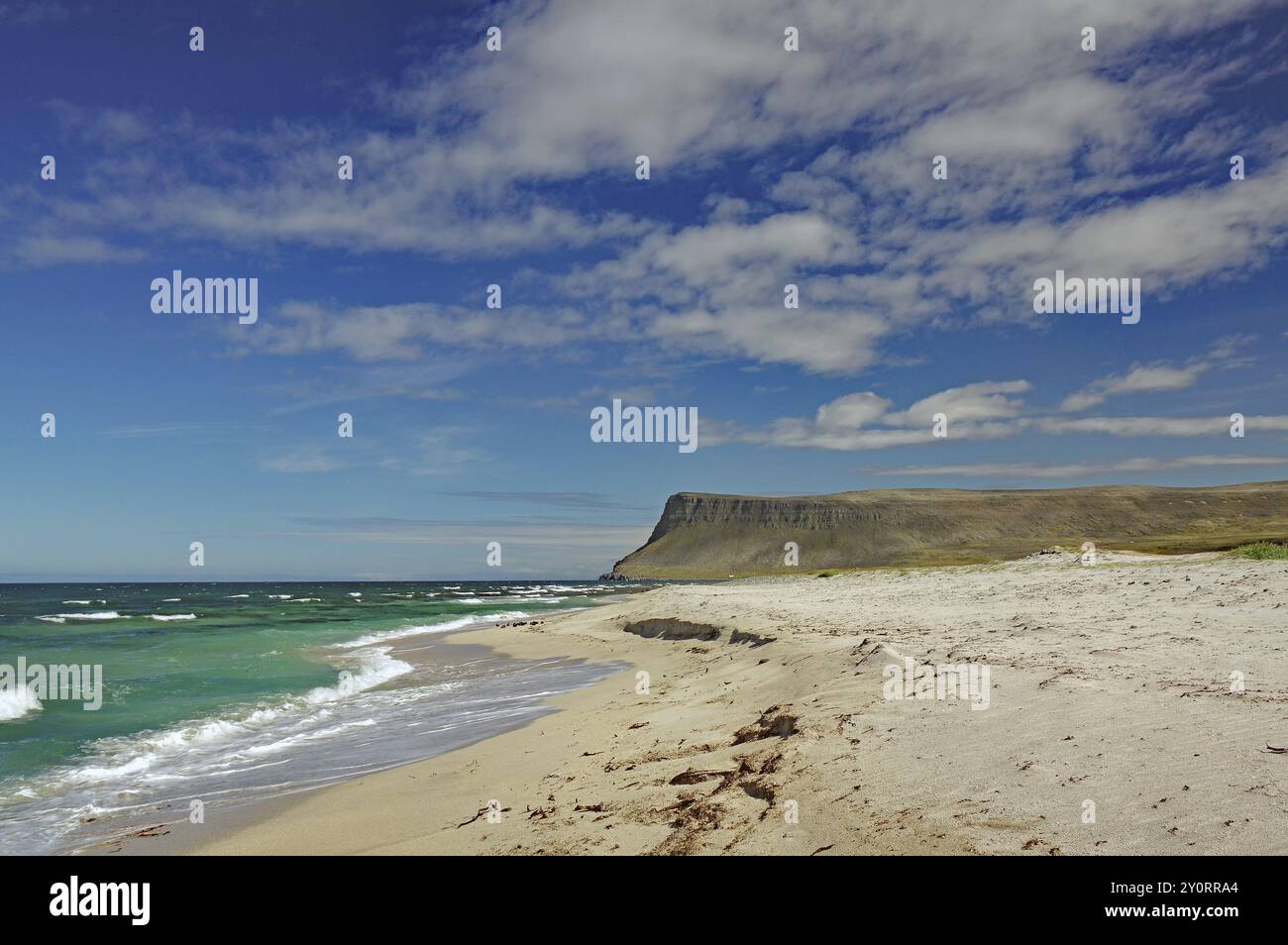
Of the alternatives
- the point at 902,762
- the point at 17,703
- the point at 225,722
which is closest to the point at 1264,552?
the point at 902,762

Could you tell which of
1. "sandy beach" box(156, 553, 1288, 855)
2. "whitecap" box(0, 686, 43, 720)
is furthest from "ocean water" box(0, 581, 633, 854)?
"sandy beach" box(156, 553, 1288, 855)

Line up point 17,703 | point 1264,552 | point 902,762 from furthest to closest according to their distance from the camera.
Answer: point 1264,552
point 17,703
point 902,762

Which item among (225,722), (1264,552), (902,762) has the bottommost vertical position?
(225,722)

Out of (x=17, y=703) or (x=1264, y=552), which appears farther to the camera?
(x=1264, y=552)

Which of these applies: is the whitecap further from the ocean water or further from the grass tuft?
the grass tuft

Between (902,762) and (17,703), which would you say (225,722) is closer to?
(17,703)

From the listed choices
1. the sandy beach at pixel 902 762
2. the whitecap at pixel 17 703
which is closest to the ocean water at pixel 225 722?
the whitecap at pixel 17 703

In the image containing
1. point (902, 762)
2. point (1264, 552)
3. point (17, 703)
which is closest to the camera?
point (902, 762)
